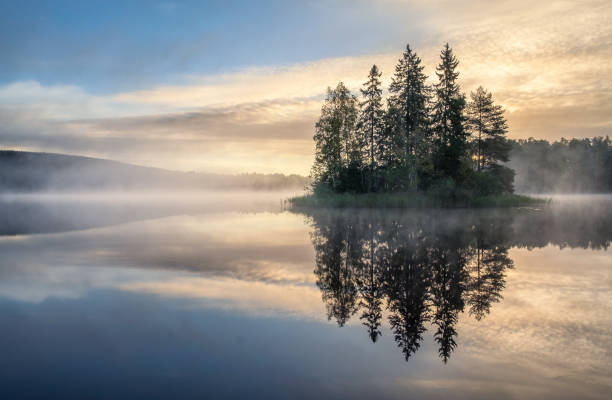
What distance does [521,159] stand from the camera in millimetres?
159000

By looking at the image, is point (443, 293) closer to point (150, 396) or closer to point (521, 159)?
point (150, 396)

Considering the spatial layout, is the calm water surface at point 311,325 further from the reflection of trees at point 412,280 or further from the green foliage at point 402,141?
the green foliage at point 402,141

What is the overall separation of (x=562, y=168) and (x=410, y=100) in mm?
122479

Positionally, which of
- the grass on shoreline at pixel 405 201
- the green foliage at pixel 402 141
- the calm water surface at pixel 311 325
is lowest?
the calm water surface at pixel 311 325

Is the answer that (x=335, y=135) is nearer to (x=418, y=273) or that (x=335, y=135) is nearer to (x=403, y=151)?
(x=403, y=151)

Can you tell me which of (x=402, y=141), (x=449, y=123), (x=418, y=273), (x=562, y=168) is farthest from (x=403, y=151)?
(x=562, y=168)

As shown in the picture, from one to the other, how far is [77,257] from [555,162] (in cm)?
17079

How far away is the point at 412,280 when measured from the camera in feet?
40.7

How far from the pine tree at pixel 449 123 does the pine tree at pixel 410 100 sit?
132 inches

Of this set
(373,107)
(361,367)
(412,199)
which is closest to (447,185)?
(412,199)

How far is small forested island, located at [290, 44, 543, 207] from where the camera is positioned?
56481 millimetres

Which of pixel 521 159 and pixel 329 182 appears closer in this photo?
pixel 329 182

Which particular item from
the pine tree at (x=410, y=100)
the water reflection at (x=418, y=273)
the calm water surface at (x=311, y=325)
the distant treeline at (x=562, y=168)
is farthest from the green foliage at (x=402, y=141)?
the distant treeline at (x=562, y=168)

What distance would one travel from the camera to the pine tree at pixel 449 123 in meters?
59.1
